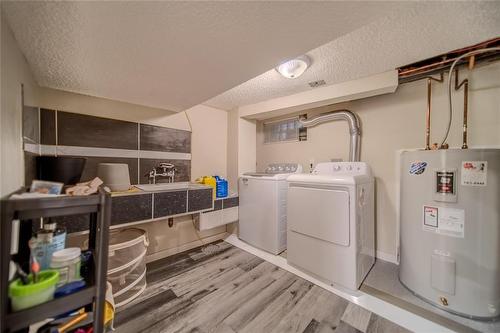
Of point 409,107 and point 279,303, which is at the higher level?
point 409,107

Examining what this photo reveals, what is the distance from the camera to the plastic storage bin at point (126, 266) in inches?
64.7

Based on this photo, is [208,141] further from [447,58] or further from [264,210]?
[447,58]

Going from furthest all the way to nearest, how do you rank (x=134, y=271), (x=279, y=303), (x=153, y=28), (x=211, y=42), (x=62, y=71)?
(x=134, y=271), (x=279, y=303), (x=62, y=71), (x=211, y=42), (x=153, y=28)

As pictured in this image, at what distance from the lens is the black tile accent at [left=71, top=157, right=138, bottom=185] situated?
6.41 ft

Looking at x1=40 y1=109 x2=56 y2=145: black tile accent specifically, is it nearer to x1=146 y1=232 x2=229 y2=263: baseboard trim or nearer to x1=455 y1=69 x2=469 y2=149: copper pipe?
Result: x1=146 y1=232 x2=229 y2=263: baseboard trim

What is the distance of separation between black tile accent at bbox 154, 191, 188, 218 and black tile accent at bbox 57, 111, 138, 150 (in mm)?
799

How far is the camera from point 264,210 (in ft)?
8.55

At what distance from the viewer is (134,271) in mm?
1852

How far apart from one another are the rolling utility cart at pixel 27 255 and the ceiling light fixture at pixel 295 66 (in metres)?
1.76

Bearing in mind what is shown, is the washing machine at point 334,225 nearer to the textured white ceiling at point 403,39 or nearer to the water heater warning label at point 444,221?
the water heater warning label at point 444,221

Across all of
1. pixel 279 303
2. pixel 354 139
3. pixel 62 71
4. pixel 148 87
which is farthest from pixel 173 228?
pixel 354 139

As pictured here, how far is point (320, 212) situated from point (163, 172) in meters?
2.02

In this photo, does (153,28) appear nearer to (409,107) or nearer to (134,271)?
(134,271)

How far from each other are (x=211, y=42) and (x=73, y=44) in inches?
33.5
